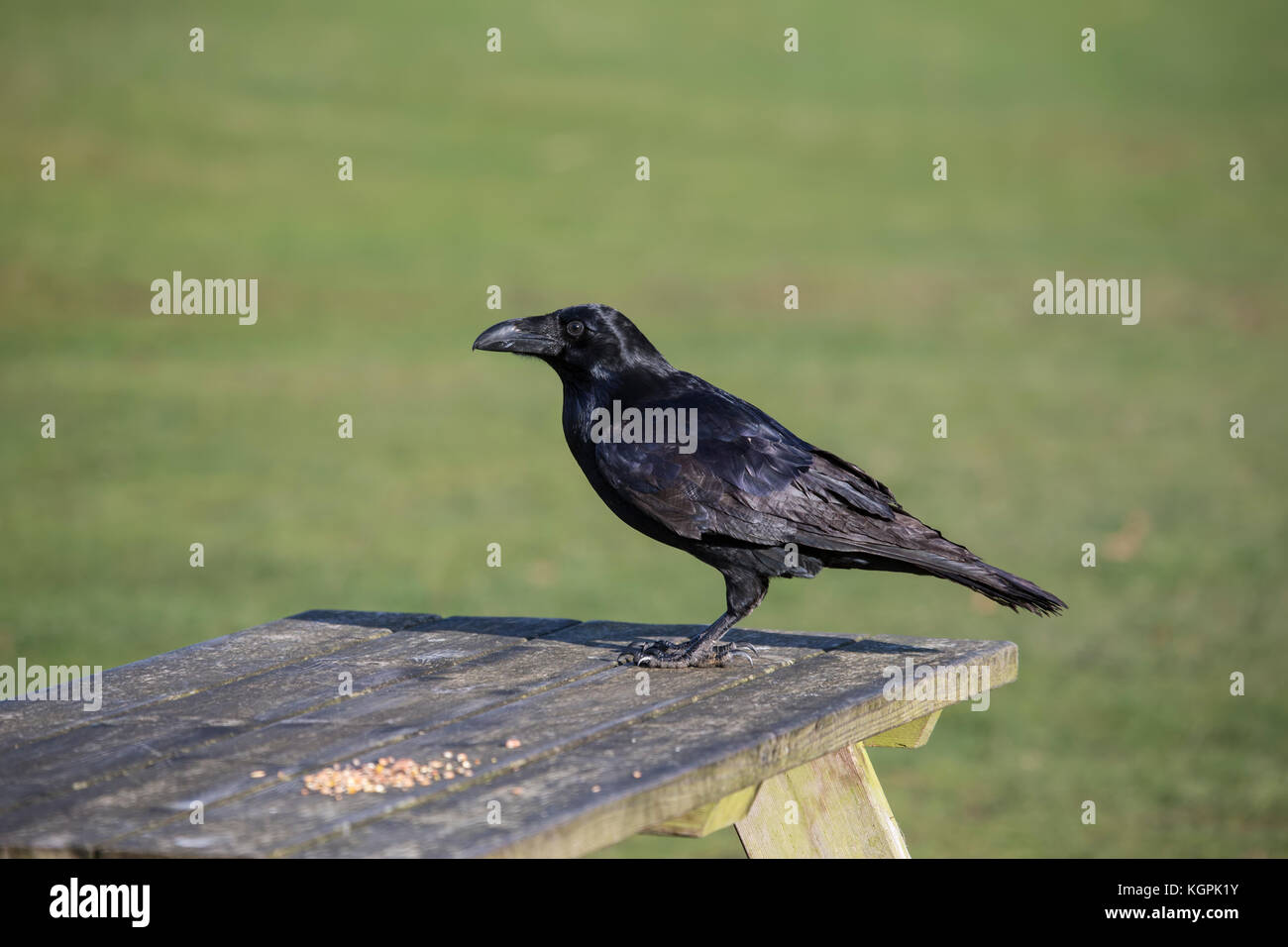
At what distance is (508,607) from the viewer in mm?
9969

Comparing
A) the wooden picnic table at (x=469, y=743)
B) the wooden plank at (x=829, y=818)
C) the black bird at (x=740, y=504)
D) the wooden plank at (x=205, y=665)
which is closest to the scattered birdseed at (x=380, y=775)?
the wooden picnic table at (x=469, y=743)

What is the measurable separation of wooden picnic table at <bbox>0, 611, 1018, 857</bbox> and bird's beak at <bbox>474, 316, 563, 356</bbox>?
0.81 metres

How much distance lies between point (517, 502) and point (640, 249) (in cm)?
1092

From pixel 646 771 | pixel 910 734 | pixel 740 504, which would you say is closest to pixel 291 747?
pixel 646 771

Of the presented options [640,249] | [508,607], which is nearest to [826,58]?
[640,249]

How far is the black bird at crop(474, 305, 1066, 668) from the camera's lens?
14.2ft

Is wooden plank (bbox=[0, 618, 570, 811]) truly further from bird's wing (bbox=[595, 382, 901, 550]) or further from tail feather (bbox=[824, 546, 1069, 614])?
tail feather (bbox=[824, 546, 1069, 614])

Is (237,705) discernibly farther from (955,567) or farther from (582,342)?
(955,567)

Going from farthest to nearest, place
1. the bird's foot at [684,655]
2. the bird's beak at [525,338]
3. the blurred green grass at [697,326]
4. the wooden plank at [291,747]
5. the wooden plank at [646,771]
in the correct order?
the blurred green grass at [697,326]
the bird's beak at [525,338]
the bird's foot at [684,655]
the wooden plank at [291,747]
the wooden plank at [646,771]

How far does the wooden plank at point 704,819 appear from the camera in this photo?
132 inches

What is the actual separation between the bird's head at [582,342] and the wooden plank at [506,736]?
2.53 feet

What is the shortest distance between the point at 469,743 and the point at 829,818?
995 mm

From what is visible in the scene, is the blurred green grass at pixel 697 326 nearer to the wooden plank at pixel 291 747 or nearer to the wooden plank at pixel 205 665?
the wooden plank at pixel 205 665
